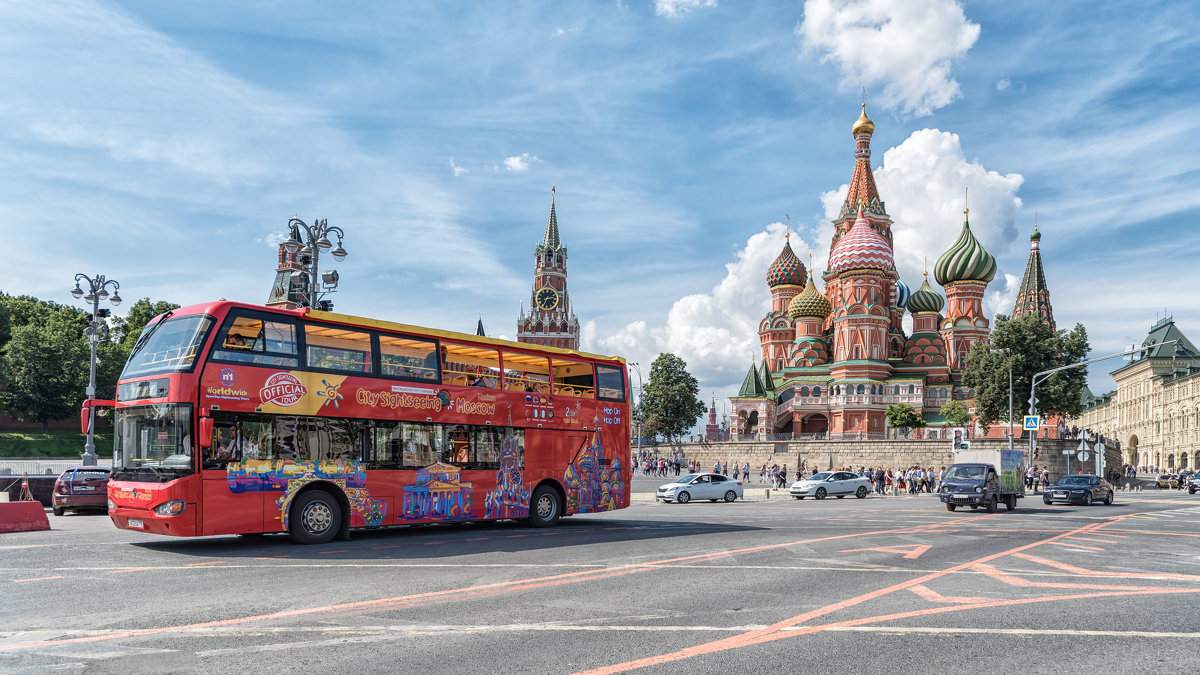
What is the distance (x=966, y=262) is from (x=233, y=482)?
82.3m

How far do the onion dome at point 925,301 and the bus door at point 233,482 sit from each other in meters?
81.3

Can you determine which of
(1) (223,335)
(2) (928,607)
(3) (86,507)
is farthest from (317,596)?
(3) (86,507)

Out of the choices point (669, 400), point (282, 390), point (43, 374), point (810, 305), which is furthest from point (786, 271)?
point (282, 390)

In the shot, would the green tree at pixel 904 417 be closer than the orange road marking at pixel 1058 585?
No

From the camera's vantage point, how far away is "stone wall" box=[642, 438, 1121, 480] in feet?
182

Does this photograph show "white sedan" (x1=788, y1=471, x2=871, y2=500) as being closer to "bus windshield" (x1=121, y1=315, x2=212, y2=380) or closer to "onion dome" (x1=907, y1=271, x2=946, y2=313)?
"bus windshield" (x1=121, y1=315, x2=212, y2=380)

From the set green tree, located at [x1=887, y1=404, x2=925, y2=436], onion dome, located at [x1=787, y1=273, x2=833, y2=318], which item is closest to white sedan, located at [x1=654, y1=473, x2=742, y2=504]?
green tree, located at [x1=887, y1=404, x2=925, y2=436]

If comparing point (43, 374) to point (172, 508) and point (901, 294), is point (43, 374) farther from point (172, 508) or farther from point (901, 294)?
point (901, 294)

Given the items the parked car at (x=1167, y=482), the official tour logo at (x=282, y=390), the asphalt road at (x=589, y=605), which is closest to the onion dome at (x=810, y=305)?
the parked car at (x=1167, y=482)

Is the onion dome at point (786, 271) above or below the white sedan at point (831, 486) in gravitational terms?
above

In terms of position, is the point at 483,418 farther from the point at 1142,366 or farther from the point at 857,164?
the point at 1142,366

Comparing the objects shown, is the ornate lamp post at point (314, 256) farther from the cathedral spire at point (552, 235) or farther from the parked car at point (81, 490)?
the cathedral spire at point (552, 235)

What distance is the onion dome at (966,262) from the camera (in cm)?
8188

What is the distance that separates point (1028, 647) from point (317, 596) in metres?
6.89
